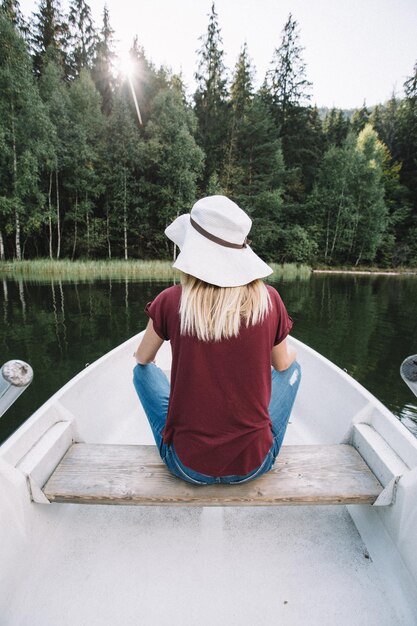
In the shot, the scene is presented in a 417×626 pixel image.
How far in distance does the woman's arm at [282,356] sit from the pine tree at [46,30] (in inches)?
993

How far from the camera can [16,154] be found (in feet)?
45.9

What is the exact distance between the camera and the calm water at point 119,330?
13.0 feet

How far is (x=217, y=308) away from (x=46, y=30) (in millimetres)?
27832

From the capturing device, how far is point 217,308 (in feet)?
3.05

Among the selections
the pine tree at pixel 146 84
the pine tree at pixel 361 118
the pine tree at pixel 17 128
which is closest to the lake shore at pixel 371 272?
the pine tree at pixel 146 84

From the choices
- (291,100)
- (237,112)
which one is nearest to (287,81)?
(291,100)

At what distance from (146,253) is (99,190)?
13.5 feet

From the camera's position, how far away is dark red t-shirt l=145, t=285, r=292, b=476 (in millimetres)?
954

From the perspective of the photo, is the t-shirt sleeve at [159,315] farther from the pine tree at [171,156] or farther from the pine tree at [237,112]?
the pine tree at [237,112]

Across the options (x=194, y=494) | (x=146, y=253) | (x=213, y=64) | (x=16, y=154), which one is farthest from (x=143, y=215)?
(x=194, y=494)

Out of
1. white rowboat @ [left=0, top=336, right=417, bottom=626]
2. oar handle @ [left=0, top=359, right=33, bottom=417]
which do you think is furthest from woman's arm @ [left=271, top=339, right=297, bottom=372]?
oar handle @ [left=0, top=359, right=33, bottom=417]

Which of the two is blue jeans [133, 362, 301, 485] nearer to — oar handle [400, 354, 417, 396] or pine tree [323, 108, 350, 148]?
oar handle [400, 354, 417, 396]

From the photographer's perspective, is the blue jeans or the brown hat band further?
the blue jeans

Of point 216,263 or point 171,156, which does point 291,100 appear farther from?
point 216,263
